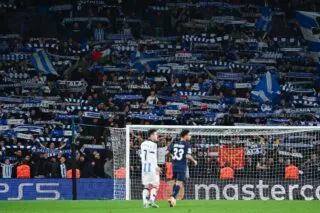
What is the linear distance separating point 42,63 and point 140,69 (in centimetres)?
374

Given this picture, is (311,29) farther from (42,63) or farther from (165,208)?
(165,208)

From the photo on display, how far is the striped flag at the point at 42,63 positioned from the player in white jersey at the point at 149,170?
15746mm

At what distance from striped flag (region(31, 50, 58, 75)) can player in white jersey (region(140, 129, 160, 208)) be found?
1575 centimetres

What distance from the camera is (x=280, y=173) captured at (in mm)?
28359

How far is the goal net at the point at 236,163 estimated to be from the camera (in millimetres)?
27969

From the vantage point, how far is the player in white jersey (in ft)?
71.9

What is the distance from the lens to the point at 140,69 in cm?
3812

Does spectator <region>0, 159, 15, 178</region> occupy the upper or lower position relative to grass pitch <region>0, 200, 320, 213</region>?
upper

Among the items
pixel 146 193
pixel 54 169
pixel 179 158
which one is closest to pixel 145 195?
pixel 146 193

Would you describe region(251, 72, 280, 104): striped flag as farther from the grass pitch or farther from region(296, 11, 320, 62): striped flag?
the grass pitch

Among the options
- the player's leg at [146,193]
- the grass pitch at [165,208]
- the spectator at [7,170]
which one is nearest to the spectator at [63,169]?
the spectator at [7,170]

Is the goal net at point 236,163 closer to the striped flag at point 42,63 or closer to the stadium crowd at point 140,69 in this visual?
the stadium crowd at point 140,69

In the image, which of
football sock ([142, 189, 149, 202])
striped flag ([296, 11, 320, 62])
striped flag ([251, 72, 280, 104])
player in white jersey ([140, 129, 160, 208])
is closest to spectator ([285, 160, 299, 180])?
player in white jersey ([140, 129, 160, 208])

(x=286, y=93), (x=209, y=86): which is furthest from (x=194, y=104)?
(x=286, y=93)
